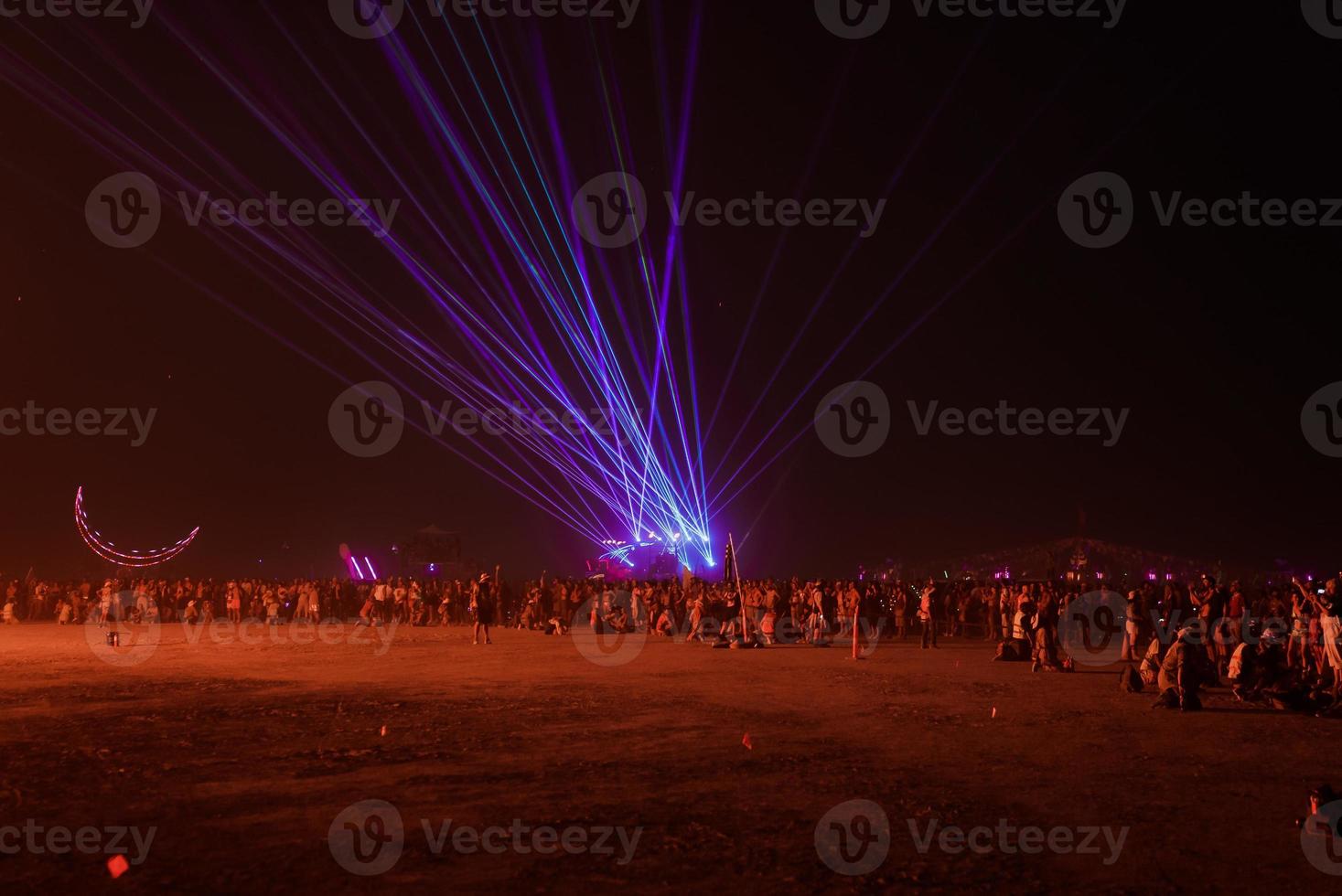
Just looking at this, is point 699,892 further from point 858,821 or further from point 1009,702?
point 1009,702

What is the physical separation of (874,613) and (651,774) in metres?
21.1

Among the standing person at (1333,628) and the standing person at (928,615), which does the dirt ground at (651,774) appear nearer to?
the standing person at (1333,628)

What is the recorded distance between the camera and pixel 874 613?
29.2 metres

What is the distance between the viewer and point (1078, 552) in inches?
2901

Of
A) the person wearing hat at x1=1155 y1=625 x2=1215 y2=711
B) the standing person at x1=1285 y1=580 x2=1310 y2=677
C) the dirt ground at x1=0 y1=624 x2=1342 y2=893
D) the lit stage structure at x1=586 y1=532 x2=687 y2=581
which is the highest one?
the lit stage structure at x1=586 y1=532 x2=687 y2=581

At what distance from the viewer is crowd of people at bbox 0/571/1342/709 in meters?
15.1

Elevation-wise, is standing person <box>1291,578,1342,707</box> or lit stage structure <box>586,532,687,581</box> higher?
lit stage structure <box>586,532,687,581</box>

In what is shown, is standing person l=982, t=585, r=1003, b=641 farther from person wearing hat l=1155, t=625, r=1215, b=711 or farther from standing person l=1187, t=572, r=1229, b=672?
person wearing hat l=1155, t=625, r=1215, b=711

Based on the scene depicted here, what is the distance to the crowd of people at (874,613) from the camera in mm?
15117

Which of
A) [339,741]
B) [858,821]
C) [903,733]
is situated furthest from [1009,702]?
[339,741]

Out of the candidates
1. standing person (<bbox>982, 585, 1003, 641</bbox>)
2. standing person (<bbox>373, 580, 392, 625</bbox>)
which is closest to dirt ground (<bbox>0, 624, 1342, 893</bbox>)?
standing person (<bbox>982, 585, 1003, 641</bbox>)

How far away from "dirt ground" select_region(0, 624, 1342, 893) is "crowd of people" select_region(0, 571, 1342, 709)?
1213mm

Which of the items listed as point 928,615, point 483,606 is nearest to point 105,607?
point 483,606

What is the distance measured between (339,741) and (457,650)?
12562mm
